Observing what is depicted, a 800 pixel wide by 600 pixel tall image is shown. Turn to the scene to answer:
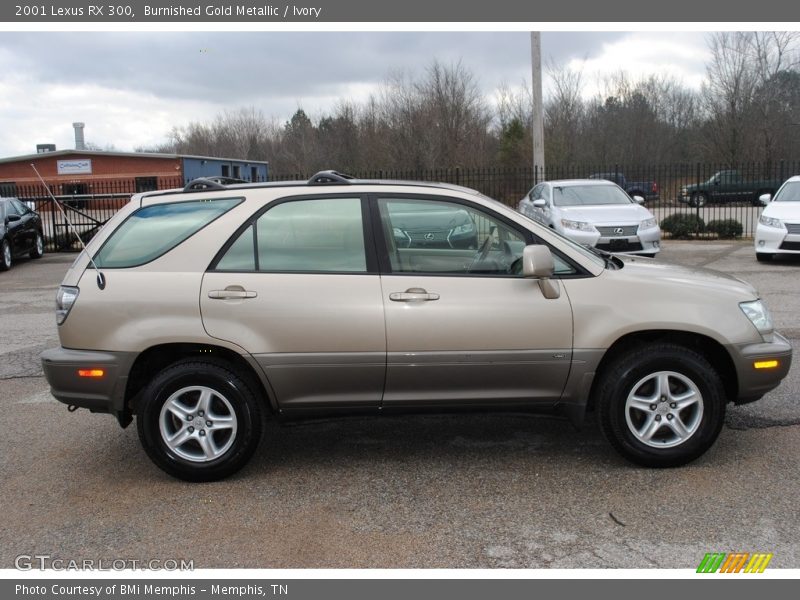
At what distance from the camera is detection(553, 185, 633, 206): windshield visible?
1509 cm

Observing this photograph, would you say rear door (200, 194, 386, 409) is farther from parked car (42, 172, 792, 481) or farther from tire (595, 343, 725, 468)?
tire (595, 343, 725, 468)

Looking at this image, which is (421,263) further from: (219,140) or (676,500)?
(219,140)

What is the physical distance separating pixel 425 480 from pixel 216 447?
1.27m

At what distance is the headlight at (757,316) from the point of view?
454 centimetres

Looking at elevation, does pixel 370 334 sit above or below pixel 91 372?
above

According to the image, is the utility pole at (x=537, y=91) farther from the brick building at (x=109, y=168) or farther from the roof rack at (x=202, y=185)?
the brick building at (x=109, y=168)

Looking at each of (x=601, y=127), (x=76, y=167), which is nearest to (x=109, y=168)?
(x=76, y=167)

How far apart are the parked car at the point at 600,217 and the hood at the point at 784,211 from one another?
2151 millimetres

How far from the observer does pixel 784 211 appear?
14031 millimetres

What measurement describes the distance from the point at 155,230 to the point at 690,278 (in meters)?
3.33

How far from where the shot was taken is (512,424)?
216 inches

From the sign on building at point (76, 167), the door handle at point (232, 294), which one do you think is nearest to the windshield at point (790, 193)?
the door handle at point (232, 294)

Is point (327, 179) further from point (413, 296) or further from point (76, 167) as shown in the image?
point (76, 167)

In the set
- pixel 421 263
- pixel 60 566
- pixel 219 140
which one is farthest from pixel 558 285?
pixel 219 140
